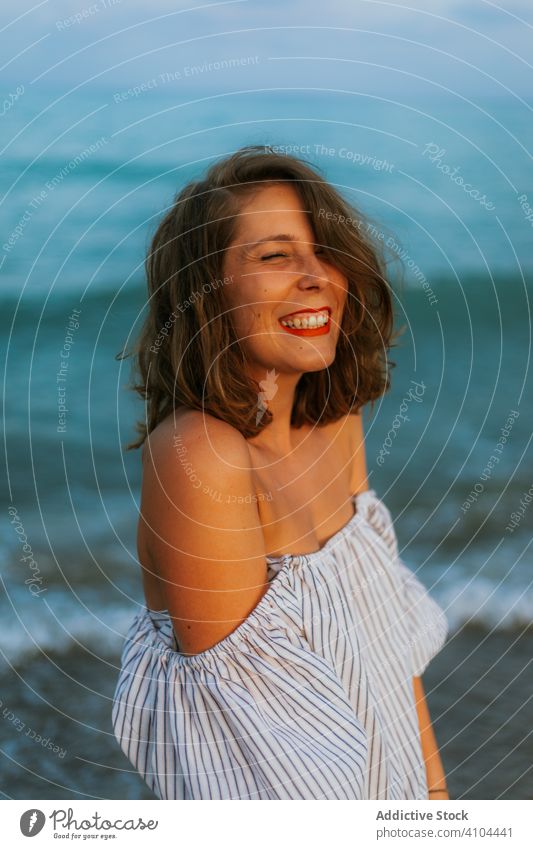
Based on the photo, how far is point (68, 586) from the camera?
8.15 feet

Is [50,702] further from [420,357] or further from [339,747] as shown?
[420,357]

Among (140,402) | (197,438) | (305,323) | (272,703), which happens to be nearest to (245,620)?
(272,703)

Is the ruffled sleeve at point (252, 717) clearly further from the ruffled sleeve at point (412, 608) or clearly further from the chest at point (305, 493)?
the ruffled sleeve at point (412, 608)

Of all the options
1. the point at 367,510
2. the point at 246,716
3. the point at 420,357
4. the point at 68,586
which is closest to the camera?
the point at 246,716

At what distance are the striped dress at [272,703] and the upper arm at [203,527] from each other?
0.09ft

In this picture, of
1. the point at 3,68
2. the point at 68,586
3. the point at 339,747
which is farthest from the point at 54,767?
the point at 3,68

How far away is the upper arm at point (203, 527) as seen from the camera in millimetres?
1021

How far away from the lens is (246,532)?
1045mm

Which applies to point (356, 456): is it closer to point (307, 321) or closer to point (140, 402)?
point (307, 321)

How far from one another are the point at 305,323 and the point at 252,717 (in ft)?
1.44

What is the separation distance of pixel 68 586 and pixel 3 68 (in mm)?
1202

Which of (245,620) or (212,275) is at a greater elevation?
(212,275)

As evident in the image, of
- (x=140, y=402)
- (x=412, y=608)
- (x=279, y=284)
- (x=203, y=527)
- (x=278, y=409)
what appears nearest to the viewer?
(x=203, y=527)

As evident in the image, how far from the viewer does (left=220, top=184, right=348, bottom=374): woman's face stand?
111 centimetres
